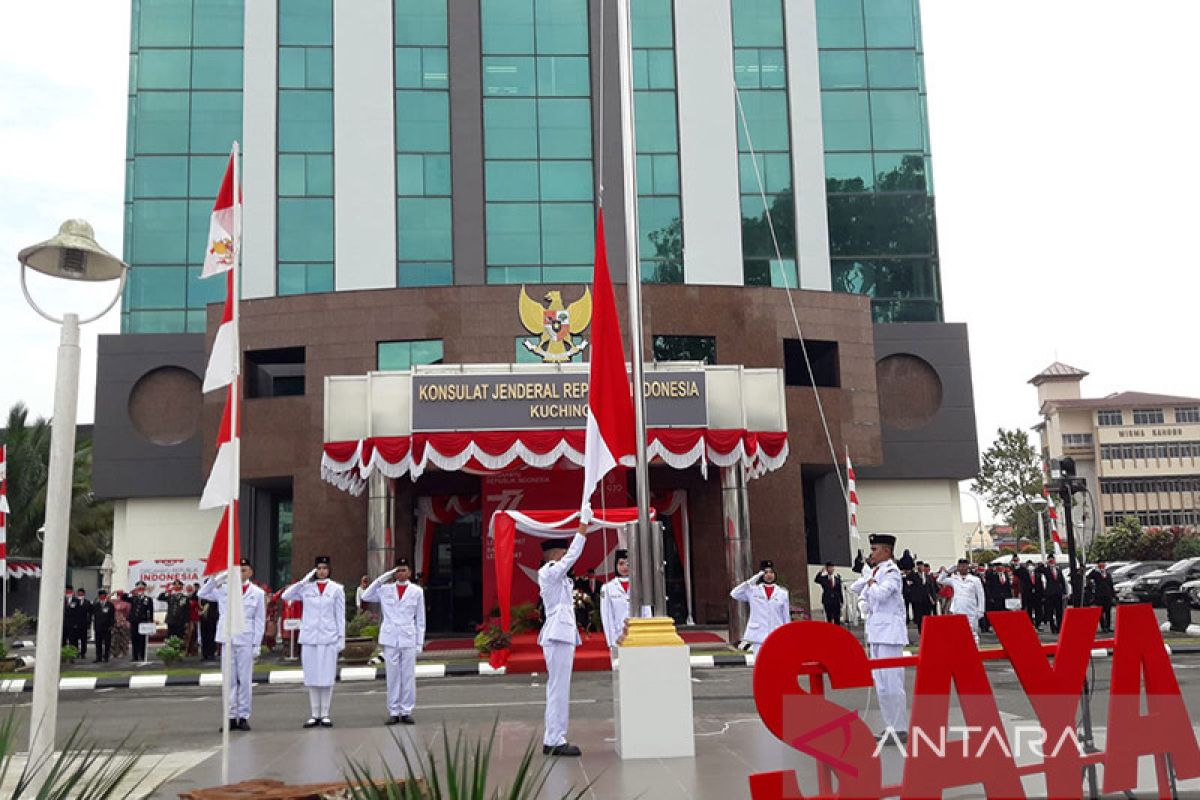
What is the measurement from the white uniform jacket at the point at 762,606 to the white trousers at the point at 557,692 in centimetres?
535

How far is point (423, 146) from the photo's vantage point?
3416 centimetres

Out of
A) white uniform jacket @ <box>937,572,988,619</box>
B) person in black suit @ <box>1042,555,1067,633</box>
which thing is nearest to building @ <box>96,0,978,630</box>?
person in black suit @ <box>1042,555,1067,633</box>

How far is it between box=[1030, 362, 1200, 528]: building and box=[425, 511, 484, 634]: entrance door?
7045 centimetres

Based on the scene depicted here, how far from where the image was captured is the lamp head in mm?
7434

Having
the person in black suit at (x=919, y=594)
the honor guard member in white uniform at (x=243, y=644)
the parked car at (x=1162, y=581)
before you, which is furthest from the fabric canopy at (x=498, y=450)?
the parked car at (x=1162, y=581)

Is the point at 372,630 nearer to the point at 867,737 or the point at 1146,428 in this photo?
the point at 867,737

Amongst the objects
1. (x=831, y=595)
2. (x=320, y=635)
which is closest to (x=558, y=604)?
(x=320, y=635)

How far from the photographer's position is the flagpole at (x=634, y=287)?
10.2 meters

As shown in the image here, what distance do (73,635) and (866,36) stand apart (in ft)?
95.8

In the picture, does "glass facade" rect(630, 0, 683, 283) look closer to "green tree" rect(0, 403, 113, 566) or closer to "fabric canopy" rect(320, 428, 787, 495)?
"fabric canopy" rect(320, 428, 787, 495)

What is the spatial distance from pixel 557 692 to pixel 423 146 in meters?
26.4

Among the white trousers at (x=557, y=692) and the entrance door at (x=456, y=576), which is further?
the entrance door at (x=456, y=576)

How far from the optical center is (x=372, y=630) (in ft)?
74.5

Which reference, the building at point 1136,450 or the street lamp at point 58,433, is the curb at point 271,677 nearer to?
the street lamp at point 58,433
